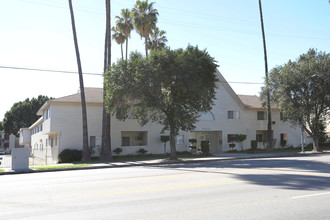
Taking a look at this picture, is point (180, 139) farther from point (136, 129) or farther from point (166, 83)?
point (166, 83)

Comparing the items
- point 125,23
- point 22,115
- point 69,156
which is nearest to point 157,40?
point 125,23

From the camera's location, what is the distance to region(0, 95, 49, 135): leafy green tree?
6725 cm

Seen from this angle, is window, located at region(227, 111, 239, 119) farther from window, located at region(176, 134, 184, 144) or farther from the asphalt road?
the asphalt road

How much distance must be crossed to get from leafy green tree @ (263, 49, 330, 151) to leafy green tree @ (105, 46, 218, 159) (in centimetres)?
1151

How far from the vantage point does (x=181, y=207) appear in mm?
6715

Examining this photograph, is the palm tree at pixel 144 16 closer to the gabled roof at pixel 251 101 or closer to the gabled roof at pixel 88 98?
the gabled roof at pixel 88 98

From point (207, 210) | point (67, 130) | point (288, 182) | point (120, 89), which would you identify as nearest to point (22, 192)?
point (207, 210)

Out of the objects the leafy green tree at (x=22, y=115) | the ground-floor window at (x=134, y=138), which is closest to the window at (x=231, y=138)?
the ground-floor window at (x=134, y=138)

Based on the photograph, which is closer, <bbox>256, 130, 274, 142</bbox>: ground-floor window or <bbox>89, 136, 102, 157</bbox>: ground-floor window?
<bbox>89, 136, 102, 157</bbox>: ground-floor window

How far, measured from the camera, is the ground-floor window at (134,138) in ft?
101

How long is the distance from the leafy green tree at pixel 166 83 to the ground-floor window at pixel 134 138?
8.11 metres

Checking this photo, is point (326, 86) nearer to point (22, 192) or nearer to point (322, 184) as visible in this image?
point (322, 184)

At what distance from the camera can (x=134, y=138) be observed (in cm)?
3175

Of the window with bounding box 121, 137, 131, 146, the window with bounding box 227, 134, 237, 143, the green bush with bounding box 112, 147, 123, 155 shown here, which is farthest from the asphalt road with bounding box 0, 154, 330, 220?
the window with bounding box 227, 134, 237, 143
